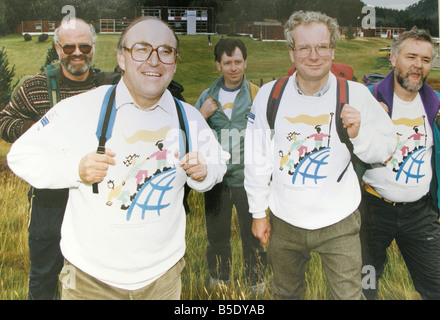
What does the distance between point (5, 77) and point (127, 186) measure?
4.31 feet

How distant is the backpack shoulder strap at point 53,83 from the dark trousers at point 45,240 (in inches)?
22.3

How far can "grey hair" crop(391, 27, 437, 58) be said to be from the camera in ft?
8.79

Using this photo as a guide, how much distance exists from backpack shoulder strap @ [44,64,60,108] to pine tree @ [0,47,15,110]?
36 centimetres

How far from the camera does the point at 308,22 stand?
2482 mm

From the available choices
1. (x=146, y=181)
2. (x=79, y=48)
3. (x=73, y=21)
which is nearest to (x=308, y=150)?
(x=146, y=181)

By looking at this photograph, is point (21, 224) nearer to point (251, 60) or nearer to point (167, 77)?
point (167, 77)

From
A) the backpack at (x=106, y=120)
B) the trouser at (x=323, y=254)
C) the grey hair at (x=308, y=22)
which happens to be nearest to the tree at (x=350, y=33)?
the grey hair at (x=308, y=22)

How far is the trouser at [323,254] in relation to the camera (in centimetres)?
233

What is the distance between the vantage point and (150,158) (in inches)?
89.5

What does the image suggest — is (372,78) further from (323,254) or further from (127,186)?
(127,186)

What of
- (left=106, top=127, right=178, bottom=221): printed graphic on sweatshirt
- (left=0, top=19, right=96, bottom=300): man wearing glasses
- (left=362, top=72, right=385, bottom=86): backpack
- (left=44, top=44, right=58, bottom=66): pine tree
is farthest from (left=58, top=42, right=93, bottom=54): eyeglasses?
(left=362, top=72, right=385, bottom=86): backpack

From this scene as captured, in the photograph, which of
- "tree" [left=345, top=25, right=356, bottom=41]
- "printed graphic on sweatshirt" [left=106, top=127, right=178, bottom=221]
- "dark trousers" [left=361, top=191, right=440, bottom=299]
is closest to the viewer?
"printed graphic on sweatshirt" [left=106, top=127, right=178, bottom=221]

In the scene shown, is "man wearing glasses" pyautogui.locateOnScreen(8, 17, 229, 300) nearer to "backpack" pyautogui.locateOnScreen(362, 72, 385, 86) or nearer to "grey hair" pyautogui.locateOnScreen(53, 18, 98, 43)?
"grey hair" pyautogui.locateOnScreen(53, 18, 98, 43)
